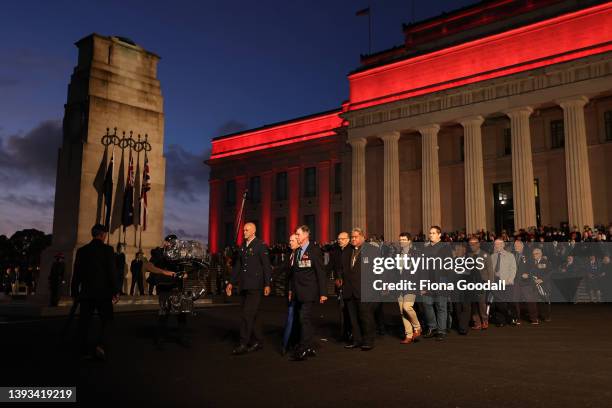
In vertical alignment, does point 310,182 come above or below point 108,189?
above

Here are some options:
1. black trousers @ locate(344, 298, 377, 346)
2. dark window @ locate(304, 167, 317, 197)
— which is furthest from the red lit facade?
black trousers @ locate(344, 298, 377, 346)

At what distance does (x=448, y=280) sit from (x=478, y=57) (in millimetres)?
23478

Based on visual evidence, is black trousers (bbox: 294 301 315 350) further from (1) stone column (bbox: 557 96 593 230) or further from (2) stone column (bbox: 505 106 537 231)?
(2) stone column (bbox: 505 106 537 231)

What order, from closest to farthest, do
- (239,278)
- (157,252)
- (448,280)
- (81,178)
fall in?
(239,278) < (157,252) < (448,280) < (81,178)

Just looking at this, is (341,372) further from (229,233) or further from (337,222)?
(229,233)

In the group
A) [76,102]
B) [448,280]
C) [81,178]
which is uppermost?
[76,102]

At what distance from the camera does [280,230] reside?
146 ft

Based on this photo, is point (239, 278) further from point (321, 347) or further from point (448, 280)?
point (448, 280)

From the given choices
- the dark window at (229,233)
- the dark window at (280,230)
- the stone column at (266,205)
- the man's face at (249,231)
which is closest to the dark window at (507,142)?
the dark window at (280,230)

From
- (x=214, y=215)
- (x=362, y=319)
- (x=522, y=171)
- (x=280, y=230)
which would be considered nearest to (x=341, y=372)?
(x=362, y=319)

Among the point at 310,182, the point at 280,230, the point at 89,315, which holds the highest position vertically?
the point at 310,182

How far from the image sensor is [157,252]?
8.42 m

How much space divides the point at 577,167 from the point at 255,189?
2718 centimetres

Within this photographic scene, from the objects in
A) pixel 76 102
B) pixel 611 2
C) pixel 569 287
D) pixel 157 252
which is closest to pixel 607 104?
pixel 611 2
